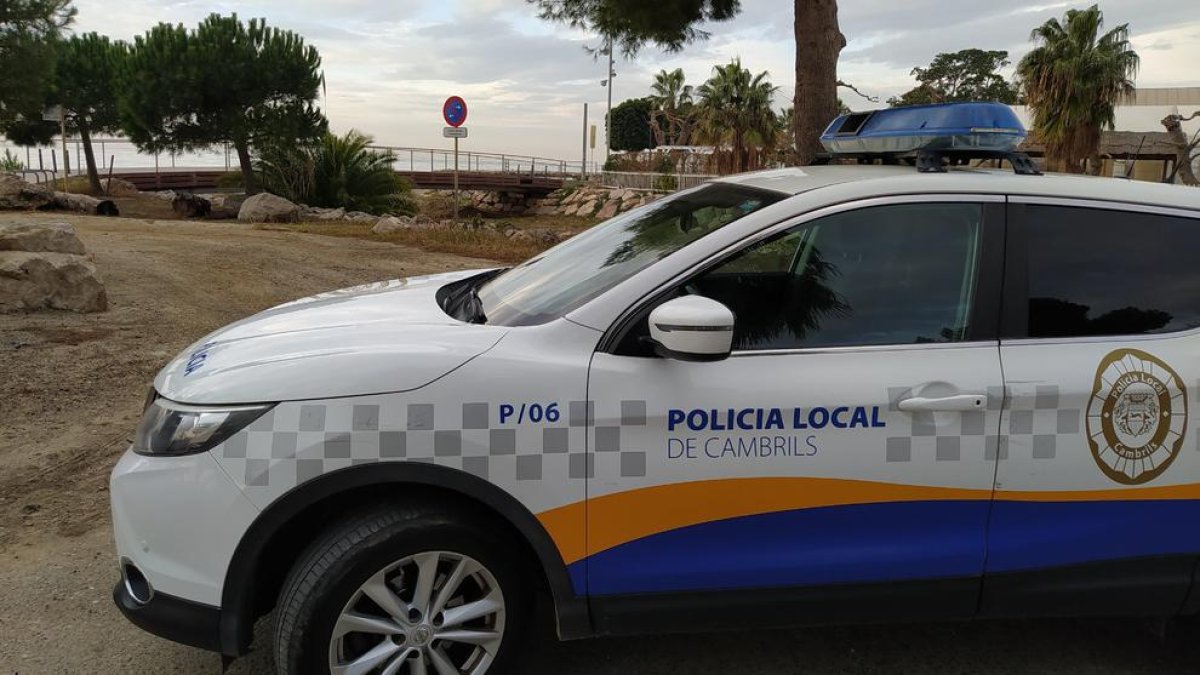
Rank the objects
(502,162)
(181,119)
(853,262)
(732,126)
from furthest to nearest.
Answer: (502,162) < (732,126) < (181,119) < (853,262)

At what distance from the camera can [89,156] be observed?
30812 millimetres

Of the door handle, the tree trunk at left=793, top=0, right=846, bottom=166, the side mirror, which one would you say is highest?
the tree trunk at left=793, top=0, right=846, bottom=166

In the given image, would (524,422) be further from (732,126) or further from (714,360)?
(732,126)

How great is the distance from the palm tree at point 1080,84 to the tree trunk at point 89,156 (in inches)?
1228

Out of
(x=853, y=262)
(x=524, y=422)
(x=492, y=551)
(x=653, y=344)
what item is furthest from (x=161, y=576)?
(x=853, y=262)

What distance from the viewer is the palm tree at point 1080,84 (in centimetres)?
2397

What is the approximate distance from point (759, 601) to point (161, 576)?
1.70 m

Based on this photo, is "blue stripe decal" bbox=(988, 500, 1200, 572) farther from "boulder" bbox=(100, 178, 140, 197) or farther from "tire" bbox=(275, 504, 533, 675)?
"boulder" bbox=(100, 178, 140, 197)

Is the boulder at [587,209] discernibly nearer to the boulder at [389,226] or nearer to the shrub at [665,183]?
the shrub at [665,183]

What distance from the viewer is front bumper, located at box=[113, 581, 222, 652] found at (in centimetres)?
233

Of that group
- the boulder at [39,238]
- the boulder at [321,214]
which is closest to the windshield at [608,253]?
the boulder at [39,238]

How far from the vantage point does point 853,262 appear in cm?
266

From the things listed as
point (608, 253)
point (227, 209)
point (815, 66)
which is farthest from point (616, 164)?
point (608, 253)

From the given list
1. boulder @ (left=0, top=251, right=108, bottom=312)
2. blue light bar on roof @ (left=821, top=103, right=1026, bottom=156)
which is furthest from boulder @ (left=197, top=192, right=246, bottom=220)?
blue light bar on roof @ (left=821, top=103, right=1026, bottom=156)
